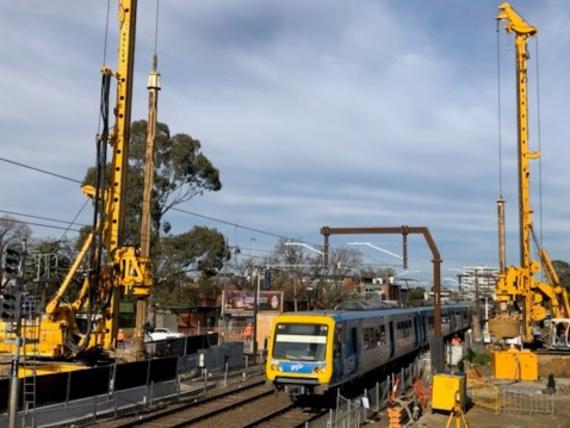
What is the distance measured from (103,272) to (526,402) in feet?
51.2

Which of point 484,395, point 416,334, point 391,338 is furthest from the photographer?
point 416,334

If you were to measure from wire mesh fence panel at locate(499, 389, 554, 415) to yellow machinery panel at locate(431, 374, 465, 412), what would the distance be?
2.28 meters

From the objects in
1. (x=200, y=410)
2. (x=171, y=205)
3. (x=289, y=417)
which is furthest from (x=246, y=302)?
(x=289, y=417)

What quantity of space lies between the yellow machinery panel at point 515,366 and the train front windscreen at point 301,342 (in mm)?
11939

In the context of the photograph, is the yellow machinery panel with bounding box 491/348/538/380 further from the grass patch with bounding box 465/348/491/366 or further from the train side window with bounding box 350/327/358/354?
the train side window with bounding box 350/327/358/354

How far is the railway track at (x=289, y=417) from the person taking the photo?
19000 millimetres

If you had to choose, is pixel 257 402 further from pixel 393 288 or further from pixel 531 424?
pixel 393 288

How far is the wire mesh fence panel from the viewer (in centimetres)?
2120

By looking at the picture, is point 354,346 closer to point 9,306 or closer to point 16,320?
point 16,320

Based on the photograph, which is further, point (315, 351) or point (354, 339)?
point (354, 339)

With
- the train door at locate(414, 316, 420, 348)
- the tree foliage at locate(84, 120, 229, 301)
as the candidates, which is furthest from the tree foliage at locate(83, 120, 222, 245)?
the train door at locate(414, 316, 420, 348)

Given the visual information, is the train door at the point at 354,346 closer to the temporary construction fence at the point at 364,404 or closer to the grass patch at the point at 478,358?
the temporary construction fence at the point at 364,404

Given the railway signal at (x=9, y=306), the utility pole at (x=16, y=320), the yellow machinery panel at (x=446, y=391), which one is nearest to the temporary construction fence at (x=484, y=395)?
the yellow machinery panel at (x=446, y=391)

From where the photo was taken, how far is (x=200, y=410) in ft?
69.3
